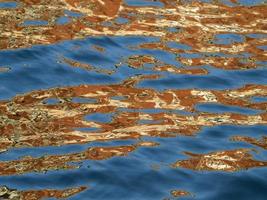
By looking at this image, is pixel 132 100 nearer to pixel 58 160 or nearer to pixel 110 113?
pixel 110 113

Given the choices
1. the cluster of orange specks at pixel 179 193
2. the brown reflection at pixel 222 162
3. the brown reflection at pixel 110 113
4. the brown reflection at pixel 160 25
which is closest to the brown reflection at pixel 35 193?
the cluster of orange specks at pixel 179 193

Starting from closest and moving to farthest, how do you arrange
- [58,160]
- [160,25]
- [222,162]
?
1. [58,160]
2. [222,162]
3. [160,25]

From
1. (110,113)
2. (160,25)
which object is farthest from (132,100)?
(160,25)

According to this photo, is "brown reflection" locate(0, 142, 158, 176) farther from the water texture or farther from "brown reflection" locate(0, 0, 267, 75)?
"brown reflection" locate(0, 0, 267, 75)

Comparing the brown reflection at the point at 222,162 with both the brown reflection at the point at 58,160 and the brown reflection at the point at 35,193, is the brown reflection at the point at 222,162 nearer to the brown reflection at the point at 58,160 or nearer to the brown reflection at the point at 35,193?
the brown reflection at the point at 58,160

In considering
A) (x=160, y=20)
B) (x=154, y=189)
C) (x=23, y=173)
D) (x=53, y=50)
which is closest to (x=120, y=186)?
(x=154, y=189)

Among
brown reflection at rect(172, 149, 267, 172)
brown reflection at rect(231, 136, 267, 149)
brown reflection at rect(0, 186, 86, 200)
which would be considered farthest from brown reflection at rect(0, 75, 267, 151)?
brown reflection at rect(0, 186, 86, 200)
